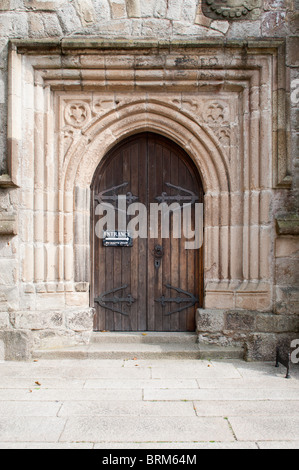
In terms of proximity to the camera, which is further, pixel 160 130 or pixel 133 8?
pixel 160 130

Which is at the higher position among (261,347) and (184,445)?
(261,347)

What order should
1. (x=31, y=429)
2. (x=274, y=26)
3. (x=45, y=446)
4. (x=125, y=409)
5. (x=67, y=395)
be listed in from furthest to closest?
(x=274, y=26), (x=67, y=395), (x=125, y=409), (x=31, y=429), (x=45, y=446)

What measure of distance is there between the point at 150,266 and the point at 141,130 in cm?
166

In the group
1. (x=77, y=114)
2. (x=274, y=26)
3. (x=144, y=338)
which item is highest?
(x=274, y=26)

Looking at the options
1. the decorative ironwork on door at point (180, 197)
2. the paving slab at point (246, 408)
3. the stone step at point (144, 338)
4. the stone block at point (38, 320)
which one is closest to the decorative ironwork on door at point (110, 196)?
the decorative ironwork on door at point (180, 197)

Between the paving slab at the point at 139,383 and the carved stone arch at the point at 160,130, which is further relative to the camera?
the carved stone arch at the point at 160,130

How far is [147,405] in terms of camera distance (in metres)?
3.16

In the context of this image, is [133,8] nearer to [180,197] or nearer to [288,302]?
[180,197]

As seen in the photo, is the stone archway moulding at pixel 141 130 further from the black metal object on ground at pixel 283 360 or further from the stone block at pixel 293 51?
the black metal object on ground at pixel 283 360

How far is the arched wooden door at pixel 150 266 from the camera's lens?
4.77 m

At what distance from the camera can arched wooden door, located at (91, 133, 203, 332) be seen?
4766 millimetres

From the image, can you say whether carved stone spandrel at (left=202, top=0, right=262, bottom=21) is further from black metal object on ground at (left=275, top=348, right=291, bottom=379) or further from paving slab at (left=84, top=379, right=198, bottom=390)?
paving slab at (left=84, top=379, right=198, bottom=390)

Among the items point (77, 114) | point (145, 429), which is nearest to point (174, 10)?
point (77, 114)

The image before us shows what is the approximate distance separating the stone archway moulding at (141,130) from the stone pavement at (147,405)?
0.81m
